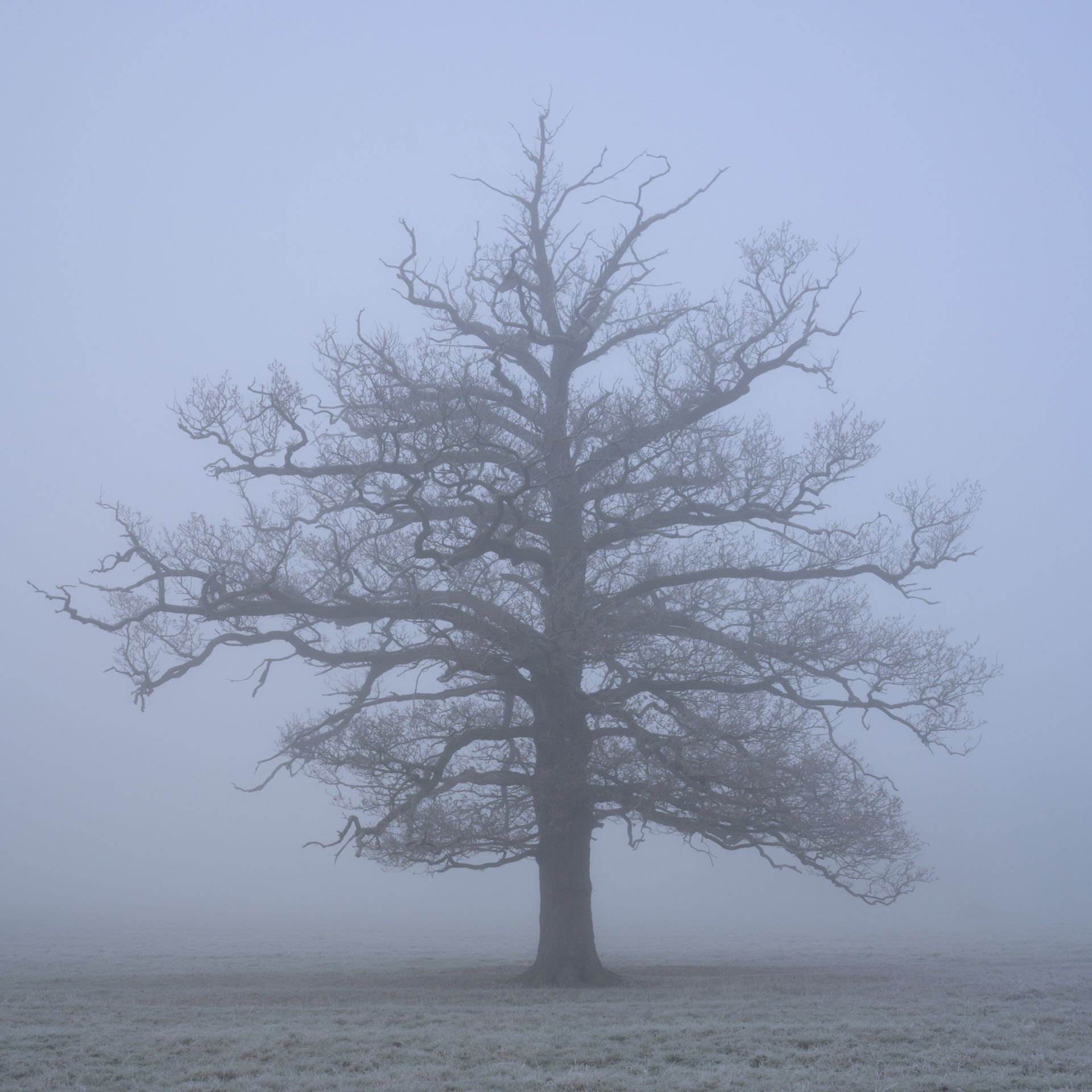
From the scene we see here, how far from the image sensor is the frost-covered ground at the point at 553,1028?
8.95m

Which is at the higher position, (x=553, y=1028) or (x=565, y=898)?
(x=565, y=898)

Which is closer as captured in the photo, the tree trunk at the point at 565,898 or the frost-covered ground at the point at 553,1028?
the frost-covered ground at the point at 553,1028

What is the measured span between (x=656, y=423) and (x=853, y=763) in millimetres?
6375

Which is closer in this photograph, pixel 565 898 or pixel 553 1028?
pixel 553 1028

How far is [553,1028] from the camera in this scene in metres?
11.0

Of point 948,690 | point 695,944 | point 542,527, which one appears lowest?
point 695,944

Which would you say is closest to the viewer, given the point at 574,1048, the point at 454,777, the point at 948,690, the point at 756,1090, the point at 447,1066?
the point at 756,1090

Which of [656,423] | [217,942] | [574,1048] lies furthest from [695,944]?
[574,1048]

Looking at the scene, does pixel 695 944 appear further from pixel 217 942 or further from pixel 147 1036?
pixel 147 1036

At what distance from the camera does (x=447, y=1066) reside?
9242mm

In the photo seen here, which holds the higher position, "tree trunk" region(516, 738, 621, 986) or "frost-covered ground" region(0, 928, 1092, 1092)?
"tree trunk" region(516, 738, 621, 986)

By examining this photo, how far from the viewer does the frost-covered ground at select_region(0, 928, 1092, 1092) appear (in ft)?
29.3

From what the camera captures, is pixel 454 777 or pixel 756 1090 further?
pixel 454 777

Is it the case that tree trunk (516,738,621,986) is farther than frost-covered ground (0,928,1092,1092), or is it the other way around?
tree trunk (516,738,621,986)
